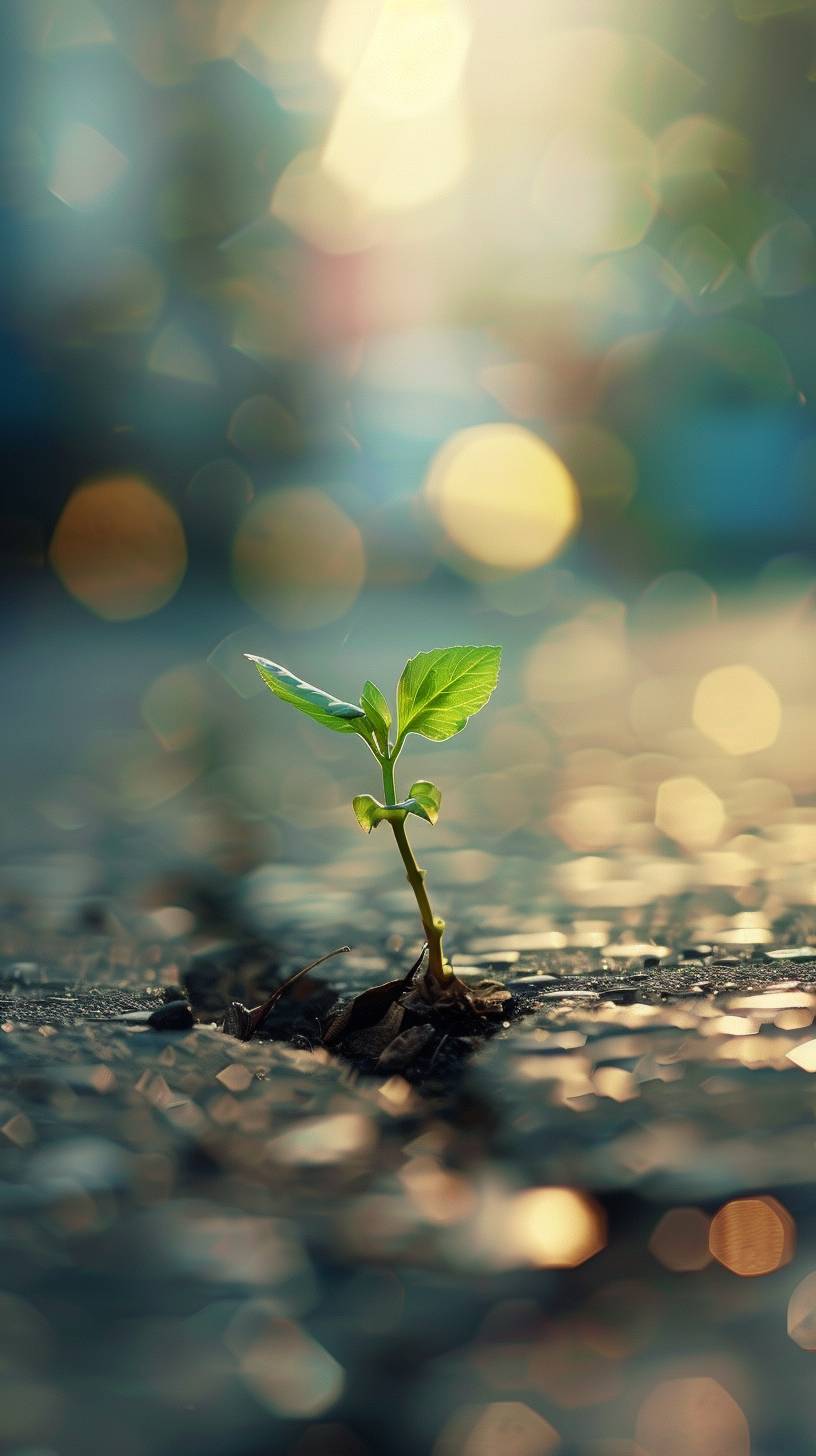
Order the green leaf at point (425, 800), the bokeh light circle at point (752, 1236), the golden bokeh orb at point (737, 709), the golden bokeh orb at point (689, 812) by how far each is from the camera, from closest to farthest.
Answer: the bokeh light circle at point (752, 1236)
the green leaf at point (425, 800)
the golden bokeh orb at point (689, 812)
the golden bokeh orb at point (737, 709)

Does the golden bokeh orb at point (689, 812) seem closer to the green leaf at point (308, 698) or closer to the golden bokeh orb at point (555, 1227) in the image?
the green leaf at point (308, 698)

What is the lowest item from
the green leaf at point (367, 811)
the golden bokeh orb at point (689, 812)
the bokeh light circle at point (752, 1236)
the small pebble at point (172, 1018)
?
the bokeh light circle at point (752, 1236)

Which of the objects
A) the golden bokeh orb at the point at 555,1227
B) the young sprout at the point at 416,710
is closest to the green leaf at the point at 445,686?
the young sprout at the point at 416,710

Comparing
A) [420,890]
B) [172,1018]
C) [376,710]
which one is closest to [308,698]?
[376,710]

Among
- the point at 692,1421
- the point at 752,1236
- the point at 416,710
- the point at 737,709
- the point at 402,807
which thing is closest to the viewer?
the point at 692,1421

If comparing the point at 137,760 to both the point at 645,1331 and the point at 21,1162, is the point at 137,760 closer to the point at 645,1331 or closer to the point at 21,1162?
the point at 21,1162

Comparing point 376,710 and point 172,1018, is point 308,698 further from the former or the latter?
point 172,1018

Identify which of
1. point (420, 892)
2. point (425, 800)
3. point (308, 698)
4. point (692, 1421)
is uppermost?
point (308, 698)
